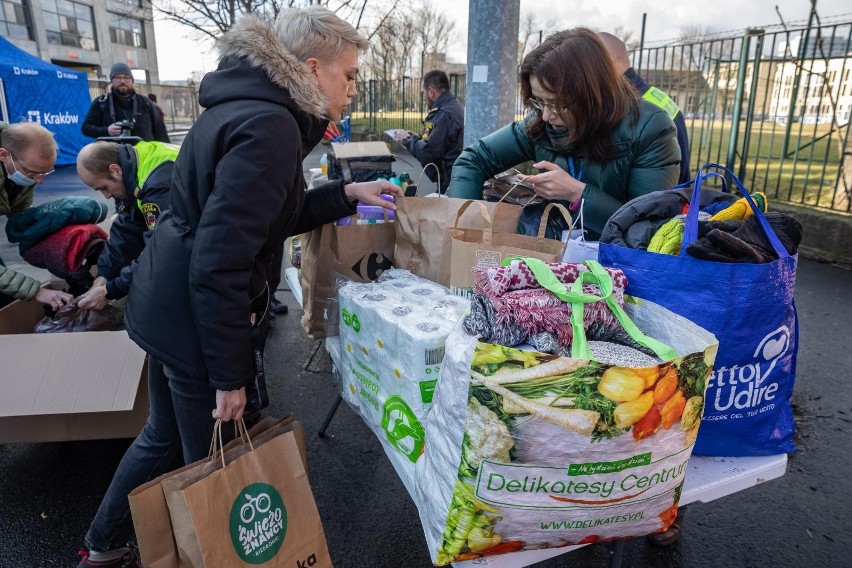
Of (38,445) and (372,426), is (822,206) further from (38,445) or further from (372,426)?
(38,445)

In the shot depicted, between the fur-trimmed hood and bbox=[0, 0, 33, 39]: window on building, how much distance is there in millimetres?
34220

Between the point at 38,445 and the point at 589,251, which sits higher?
the point at 589,251

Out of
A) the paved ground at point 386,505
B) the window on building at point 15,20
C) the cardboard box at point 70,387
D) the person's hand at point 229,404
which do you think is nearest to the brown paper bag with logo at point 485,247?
the person's hand at point 229,404

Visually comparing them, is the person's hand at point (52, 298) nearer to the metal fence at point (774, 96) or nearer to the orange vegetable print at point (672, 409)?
the orange vegetable print at point (672, 409)

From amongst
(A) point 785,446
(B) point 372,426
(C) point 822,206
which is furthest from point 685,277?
(C) point 822,206

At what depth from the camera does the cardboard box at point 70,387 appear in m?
2.01

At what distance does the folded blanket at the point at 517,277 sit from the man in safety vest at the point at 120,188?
1732mm

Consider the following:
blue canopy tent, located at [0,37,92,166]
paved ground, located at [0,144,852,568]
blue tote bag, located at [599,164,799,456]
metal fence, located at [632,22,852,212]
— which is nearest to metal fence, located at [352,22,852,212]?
metal fence, located at [632,22,852,212]

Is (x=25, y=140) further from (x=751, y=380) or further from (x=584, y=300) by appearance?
(x=751, y=380)

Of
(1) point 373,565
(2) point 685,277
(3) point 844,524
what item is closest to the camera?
(2) point 685,277

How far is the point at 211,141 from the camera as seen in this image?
1.36 metres

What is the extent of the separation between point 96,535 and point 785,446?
2097 millimetres

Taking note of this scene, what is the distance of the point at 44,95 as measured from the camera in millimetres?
13242

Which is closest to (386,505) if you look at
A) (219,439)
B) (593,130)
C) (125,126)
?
(219,439)
